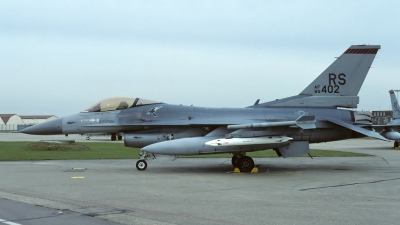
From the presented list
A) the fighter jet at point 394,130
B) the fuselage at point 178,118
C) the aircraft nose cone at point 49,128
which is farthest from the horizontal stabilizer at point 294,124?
the fighter jet at point 394,130

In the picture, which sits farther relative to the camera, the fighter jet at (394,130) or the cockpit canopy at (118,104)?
the fighter jet at (394,130)

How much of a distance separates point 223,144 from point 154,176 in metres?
2.53

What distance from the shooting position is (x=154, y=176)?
49.6 ft

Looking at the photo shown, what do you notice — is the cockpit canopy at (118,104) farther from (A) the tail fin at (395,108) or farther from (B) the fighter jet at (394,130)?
(A) the tail fin at (395,108)

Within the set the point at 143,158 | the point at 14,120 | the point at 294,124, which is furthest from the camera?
the point at 14,120

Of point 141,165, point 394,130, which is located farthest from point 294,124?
point 394,130

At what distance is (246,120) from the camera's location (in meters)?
17.2

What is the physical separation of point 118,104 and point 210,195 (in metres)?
8.12

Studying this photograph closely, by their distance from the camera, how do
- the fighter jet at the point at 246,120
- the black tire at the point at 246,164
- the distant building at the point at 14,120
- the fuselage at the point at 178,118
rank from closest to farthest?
the fighter jet at the point at 246,120 → the black tire at the point at 246,164 → the fuselage at the point at 178,118 → the distant building at the point at 14,120

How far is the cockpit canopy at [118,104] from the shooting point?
58.4ft

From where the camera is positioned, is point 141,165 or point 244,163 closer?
point 244,163

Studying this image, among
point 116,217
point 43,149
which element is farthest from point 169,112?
point 43,149

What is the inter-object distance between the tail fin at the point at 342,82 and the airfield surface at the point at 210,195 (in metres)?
2.90

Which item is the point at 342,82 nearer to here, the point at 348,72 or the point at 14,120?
the point at 348,72
